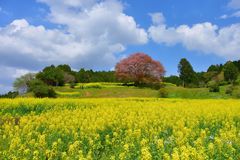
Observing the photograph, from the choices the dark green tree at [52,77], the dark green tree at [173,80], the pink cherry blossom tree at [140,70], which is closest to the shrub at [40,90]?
the dark green tree at [52,77]

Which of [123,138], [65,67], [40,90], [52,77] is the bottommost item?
[123,138]

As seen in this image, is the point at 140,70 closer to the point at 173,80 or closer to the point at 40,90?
the point at 173,80

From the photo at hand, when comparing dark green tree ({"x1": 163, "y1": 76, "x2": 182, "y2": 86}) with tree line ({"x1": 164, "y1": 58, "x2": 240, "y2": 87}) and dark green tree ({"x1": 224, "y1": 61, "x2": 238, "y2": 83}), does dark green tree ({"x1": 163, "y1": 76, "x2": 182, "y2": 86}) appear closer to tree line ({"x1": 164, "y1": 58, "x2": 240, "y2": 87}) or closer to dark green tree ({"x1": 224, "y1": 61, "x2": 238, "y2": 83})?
tree line ({"x1": 164, "y1": 58, "x2": 240, "y2": 87})

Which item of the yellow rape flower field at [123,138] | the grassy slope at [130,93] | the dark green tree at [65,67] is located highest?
Answer: the dark green tree at [65,67]

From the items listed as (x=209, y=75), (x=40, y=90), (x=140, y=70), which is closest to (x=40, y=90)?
(x=40, y=90)

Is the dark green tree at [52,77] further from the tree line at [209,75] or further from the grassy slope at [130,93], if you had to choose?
the tree line at [209,75]

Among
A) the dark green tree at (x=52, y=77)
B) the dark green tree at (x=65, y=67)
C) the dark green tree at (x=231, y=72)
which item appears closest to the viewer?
the dark green tree at (x=52, y=77)

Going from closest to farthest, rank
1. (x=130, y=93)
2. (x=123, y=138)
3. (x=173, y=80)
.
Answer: (x=123, y=138) → (x=130, y=93) → (x=173, y=80)

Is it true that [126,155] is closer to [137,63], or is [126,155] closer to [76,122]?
[76,122]

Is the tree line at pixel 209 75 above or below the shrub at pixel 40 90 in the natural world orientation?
above

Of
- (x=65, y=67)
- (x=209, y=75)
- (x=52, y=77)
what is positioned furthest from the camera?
(x=65, y=67)

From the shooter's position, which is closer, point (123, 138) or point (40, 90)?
point (123, 138)

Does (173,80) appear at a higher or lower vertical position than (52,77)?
higher

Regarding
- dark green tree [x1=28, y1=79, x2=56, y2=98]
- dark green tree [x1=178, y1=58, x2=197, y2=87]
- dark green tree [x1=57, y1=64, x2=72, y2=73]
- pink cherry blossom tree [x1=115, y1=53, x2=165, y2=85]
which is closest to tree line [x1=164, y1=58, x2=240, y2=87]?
dark green tree [x1=178, y1=58, x2=197, y2=87]
